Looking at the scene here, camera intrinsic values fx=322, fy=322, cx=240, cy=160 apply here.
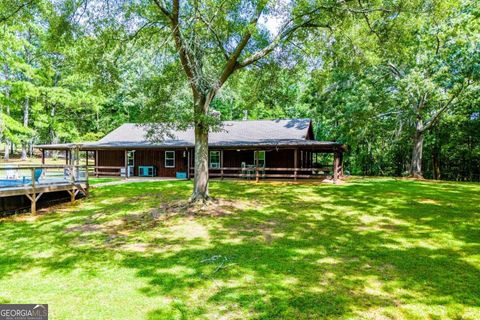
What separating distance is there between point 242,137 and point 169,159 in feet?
19.3

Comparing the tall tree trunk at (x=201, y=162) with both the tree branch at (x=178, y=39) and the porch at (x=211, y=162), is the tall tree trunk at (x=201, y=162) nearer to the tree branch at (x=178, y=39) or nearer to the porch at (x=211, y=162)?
the tree branch at (x=178, y=39)

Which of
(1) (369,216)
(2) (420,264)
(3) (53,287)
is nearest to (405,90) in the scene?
(1) (369,216)

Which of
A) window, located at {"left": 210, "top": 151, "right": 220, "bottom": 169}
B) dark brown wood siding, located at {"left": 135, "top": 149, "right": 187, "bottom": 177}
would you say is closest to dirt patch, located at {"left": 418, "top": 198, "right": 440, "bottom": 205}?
window, located at {"left": 210, "top": 151, "right": 220, "bottom": 169}

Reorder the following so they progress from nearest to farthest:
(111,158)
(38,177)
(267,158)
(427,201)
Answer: (38,177)
(427,201)
(267,158)
(111,158)

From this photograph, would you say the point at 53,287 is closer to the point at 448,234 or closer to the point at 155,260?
the point at 155,260

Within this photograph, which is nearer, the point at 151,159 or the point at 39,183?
the point at 39,183

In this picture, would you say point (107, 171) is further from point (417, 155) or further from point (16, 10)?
point (417, 155)

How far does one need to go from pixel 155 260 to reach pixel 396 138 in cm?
2522

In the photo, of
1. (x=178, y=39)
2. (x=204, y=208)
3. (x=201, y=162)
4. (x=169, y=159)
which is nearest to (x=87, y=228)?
(x=204, y=208)

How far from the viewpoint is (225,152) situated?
75.2 feet

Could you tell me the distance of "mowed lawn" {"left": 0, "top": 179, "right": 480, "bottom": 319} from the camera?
4.63m

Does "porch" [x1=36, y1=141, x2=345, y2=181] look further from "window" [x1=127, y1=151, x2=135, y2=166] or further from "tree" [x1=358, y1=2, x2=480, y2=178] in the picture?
"tree" [x1=358, y1=2, x2=480, y2=178]

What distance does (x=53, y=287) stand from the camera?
17.6ft

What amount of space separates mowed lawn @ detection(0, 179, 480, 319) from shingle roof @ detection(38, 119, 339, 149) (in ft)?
27.5
